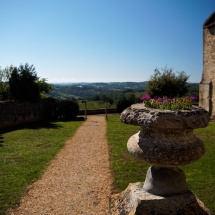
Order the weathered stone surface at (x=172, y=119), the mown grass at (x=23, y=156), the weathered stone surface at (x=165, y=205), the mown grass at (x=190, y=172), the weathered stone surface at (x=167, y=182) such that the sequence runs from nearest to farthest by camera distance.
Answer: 1. the weathered stone surface at (x=172, y=119)
2. the weathered stone surface at (x=165, y=205)
3. the weathered stone surface at (x=167, y=182)
4. the mown grass at (x=190, y=172)
5. the mown grass at (x=23, y=156)

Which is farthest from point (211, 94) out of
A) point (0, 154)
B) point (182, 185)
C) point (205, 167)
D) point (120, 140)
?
point (182, 185)

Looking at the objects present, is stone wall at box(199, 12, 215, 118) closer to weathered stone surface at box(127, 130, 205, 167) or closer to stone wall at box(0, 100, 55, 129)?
stone wall at box(0, 100, 55, 129)

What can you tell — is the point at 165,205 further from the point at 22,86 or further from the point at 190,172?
the point at 22,86

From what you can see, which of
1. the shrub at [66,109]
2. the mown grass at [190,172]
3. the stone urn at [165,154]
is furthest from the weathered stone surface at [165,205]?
the shrub at [66,109]

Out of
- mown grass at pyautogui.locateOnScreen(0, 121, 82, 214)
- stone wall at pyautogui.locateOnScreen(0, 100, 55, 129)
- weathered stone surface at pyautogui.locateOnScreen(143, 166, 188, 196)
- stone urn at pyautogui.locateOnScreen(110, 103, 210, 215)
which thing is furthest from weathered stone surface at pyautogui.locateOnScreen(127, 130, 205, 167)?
stone wall at pyautogui.locateOnScreen(0, 100, 55, 129)

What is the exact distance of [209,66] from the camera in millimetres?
20250

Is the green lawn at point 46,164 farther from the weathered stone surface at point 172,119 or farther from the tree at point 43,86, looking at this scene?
the tree at point 43,86

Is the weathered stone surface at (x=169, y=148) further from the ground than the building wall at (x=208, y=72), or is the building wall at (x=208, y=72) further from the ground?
the building wall at (x=208, y=72)

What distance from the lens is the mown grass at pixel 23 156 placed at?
22.8 feet

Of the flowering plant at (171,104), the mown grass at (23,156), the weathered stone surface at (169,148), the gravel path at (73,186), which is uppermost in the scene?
the flowering plant at (171,104)

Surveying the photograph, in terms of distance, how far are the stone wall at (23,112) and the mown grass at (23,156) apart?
215 cm

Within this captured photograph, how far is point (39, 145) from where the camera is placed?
12.3 metres

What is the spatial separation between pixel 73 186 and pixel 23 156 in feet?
12.3

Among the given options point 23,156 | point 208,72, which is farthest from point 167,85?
point 23,156
